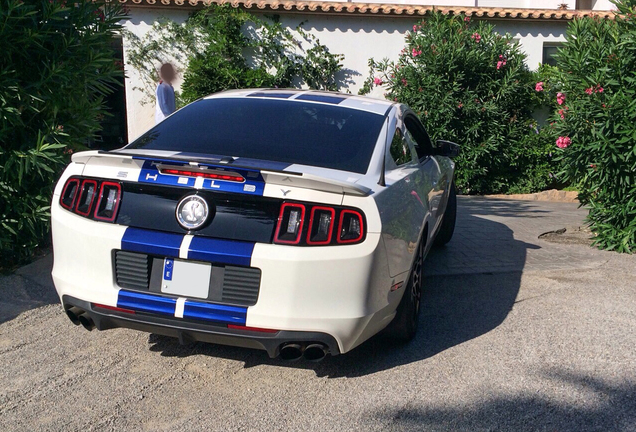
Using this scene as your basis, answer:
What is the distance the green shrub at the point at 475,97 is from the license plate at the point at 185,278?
8.84m

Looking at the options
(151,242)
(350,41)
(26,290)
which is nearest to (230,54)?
(350,41)

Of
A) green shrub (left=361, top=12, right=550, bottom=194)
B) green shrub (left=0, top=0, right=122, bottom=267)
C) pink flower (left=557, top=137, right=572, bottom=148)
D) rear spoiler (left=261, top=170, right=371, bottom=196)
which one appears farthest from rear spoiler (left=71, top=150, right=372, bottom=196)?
green shrub (left=361, top=12, right=550, bottom=194)

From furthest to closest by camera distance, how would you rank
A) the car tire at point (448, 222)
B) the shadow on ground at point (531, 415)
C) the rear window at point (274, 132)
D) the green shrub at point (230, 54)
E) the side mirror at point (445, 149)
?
the green shrub at point (230, 54) → the car tire at point (448, 222) → the side mirror at point (445, 149) → the rear window at point (274, 132) → the shadow on ground at point (531, 415)

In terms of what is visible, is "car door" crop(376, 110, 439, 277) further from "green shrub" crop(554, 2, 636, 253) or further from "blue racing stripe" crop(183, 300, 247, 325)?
"green shrub" crop(554, 2, 636, 253)

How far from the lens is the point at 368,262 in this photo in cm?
338

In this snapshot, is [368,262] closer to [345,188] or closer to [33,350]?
[345,188]

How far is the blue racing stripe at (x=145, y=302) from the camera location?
11.1ft

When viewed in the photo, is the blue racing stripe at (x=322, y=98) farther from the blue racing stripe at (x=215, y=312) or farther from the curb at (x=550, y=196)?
the curb at (x=550, y=196)

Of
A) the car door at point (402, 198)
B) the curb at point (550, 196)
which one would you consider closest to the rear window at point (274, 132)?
the car door at point (402, 198)

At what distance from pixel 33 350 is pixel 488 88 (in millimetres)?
9739

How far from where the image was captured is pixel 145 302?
135 inches

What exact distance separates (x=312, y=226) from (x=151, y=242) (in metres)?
0.81

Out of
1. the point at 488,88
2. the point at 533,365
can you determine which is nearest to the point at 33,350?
the point at 533,365

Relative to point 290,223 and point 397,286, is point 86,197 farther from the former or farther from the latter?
point 397,286
